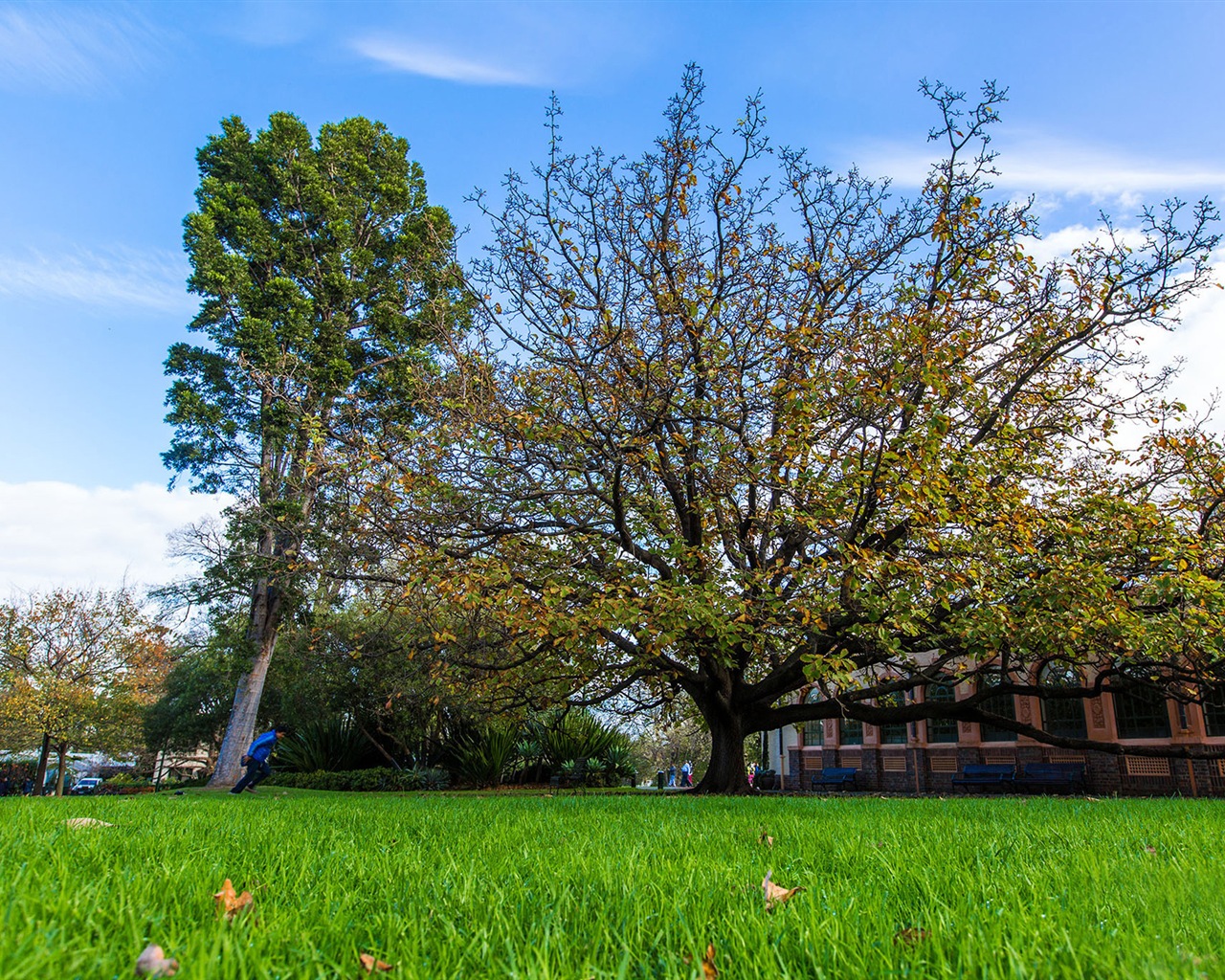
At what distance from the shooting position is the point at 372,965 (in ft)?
5.68

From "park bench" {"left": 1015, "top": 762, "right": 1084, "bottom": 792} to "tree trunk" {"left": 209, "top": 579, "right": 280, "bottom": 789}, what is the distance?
78.6ft

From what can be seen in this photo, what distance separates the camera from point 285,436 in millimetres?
20531

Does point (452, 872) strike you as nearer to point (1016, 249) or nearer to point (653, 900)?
point (653, 900)

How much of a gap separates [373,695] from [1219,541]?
22.4m

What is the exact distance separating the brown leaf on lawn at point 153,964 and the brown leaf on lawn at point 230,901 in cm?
55

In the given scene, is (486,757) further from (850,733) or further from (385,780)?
(850,733)

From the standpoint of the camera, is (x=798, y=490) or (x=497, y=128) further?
(x=497, y=128)

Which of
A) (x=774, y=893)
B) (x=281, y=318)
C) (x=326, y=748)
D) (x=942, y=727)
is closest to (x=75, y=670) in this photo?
(x=326, y=748)

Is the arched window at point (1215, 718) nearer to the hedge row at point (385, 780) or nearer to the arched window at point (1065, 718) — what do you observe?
the arched window at point (1065, 718)

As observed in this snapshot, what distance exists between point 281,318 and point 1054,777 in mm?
28119

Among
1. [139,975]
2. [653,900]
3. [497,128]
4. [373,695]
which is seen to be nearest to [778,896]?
[653,900]

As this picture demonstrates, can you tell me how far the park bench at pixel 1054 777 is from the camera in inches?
930

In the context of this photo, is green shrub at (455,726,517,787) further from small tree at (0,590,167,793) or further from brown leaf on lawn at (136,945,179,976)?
brown leaf on lawn at (136,945,179,976)

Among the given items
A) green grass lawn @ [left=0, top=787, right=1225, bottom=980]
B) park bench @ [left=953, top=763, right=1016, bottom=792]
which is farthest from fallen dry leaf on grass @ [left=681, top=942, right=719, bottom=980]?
park bench @ [left=953, top=763, right=1016, bottom=792]
